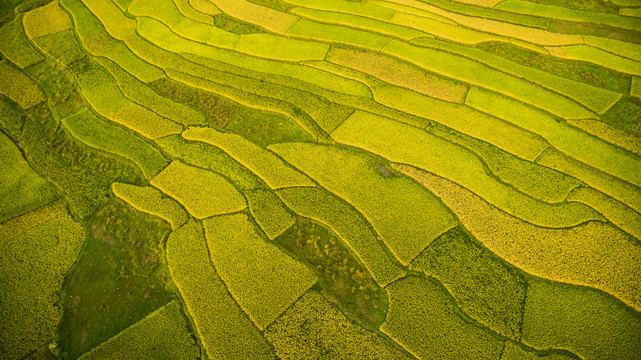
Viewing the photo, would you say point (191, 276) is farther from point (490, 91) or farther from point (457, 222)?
point (490, 91)

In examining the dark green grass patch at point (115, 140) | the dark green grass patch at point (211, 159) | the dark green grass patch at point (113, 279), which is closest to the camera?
the dark green grass patch at point (113, 279)

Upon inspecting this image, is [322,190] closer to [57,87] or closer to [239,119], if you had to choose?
[239,119]

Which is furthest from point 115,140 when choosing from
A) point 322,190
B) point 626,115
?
point 626,115

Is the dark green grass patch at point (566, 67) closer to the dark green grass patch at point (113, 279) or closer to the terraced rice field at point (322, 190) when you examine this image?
the terraced rice field at point (322, 190)

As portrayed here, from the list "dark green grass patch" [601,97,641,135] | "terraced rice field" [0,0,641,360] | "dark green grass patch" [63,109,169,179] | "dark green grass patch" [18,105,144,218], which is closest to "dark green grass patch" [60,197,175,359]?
"terraced rice field" [0,0,641,360]

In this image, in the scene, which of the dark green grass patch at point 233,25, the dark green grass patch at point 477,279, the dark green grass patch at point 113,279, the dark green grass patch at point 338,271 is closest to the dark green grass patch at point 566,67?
the dark green grass patch at point 477,279

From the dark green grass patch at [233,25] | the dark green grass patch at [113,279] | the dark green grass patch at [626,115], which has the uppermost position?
the dark green grass patch at [233,25]

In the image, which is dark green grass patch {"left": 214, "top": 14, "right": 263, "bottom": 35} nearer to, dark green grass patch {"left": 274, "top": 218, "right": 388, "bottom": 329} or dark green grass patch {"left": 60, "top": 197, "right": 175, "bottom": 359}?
dark green grass patch {"left": 60, "top": 197, "right": 175, "bottom": 359}
